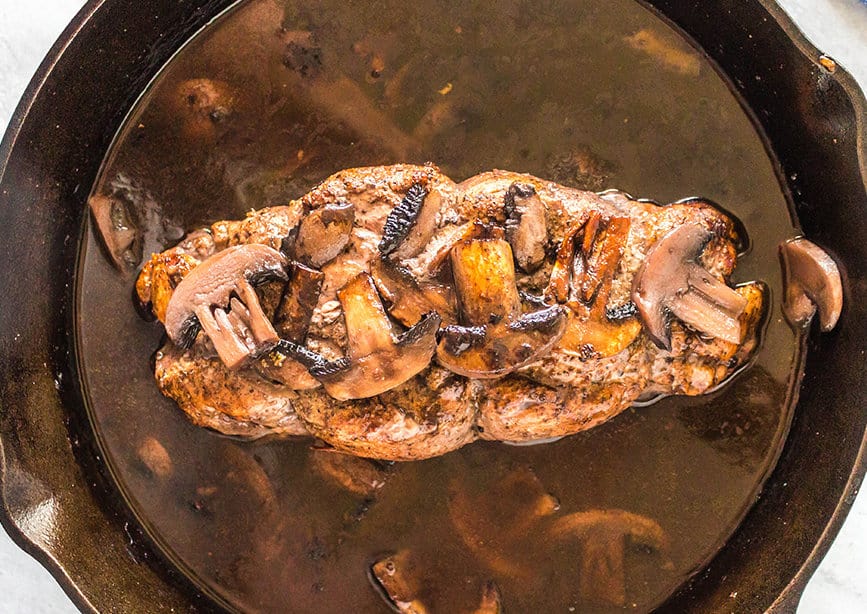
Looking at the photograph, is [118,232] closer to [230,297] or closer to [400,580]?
[230,297]

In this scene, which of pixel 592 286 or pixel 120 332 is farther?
pixel 120 332

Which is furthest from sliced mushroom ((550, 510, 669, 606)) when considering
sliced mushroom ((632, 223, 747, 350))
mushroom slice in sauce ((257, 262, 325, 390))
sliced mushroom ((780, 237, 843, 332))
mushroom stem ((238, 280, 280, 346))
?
mushroom stem ((238, 280, 280, 346))

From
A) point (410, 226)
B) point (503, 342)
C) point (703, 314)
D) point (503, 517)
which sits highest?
point (410, 226)

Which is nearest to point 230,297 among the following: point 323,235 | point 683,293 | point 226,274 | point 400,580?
point 226,274

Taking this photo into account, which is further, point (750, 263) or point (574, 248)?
point (750, 263)

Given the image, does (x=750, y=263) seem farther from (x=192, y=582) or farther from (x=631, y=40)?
(x=192, y=582)

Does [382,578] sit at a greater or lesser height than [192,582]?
greater

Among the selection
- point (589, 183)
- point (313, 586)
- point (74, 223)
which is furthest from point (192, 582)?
point (589, 183)

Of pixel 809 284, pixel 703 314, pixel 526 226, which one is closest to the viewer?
pixel 526 226

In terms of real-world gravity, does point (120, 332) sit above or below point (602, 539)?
above
